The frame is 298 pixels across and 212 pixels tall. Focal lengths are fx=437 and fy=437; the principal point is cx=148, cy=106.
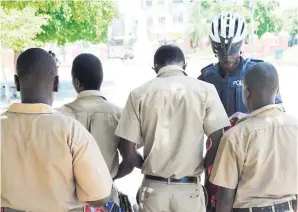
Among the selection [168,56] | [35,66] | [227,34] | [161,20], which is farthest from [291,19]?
[35,66]

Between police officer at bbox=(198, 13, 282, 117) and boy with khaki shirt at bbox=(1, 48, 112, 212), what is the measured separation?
4.04ft

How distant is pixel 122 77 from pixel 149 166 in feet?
65.5

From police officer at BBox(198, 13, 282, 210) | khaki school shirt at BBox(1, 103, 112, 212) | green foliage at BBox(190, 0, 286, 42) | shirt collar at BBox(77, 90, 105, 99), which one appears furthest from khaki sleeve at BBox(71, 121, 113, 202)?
green foliage at BBox(190, 0, 286, 42)

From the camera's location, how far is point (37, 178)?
6.12 feet

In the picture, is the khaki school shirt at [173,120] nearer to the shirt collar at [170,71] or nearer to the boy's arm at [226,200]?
the shirt collar at [170,71]

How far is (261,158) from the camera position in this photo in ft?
6.70

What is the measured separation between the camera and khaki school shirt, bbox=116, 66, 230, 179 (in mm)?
2395

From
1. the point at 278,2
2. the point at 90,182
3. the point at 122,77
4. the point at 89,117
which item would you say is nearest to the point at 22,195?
the point at 90,182

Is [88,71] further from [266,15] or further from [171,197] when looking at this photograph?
[266,15]

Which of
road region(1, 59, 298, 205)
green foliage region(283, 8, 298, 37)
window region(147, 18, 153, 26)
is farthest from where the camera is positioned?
window region(147, 18, 153, 26)

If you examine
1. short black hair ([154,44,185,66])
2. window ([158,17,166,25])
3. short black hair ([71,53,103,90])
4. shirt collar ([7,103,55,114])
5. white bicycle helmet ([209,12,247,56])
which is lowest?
shirt collar ([7,103,55,114])

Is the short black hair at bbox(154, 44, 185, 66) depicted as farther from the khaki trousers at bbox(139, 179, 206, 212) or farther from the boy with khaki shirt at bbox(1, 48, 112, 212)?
the boy with khaki shirt at bbox(1, 48, 112, 212)

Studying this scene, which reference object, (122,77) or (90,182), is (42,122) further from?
(122,77)

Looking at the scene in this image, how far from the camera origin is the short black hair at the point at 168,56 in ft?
8.44
